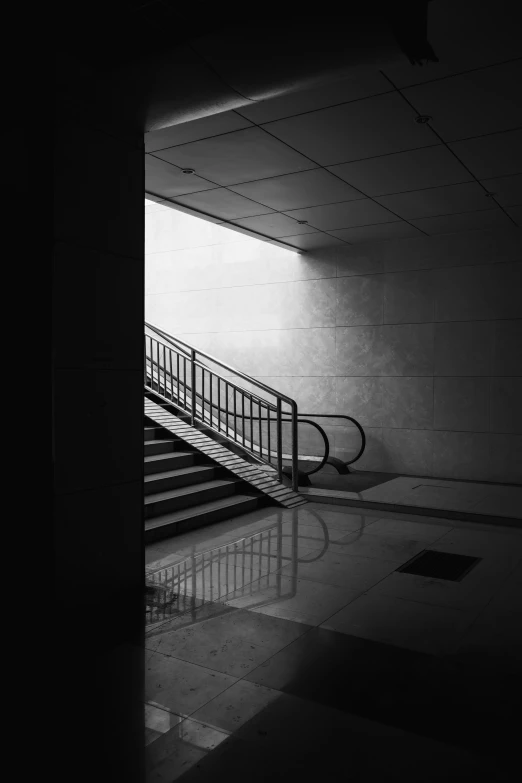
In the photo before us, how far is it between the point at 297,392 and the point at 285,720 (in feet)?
25.3

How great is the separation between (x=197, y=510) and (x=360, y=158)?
388 centimetres

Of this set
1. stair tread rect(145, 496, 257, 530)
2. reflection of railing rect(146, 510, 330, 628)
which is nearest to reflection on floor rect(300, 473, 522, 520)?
stair tread rect(145, 496, 257, 530)

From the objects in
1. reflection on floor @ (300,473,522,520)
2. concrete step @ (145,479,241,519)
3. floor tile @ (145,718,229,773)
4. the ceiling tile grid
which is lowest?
floor tile @ (145,718,229,773)

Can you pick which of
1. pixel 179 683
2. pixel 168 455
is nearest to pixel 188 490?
pixel 168 455

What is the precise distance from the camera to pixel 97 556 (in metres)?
3.75

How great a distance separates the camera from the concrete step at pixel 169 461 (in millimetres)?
6739

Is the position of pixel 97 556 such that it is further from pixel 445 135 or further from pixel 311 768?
pixel 445 135

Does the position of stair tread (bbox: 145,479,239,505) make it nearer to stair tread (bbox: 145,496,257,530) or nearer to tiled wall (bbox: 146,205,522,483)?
stair tread (bbox: 145,496,257,530)

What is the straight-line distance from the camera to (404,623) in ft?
12.1

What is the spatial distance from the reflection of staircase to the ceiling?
3060 mm

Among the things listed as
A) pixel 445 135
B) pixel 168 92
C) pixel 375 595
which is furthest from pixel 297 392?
pixel 168 92

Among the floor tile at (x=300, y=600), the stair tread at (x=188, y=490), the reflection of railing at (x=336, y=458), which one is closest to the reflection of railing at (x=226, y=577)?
the floor tile at (x=300, y=600)

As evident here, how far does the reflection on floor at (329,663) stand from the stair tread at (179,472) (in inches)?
50.9

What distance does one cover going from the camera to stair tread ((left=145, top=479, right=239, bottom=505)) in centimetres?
616
